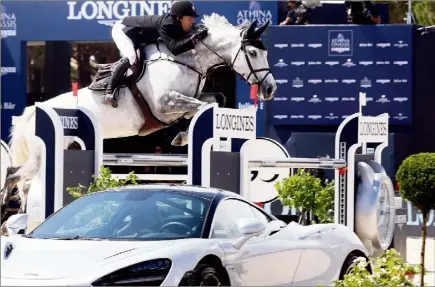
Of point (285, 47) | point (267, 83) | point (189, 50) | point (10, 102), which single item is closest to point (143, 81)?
point (189, 50)

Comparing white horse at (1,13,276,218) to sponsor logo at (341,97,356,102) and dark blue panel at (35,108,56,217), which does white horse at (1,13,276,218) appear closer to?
dark blue panel at (35,108,56,217)

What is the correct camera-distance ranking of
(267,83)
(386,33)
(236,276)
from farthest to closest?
1. (386,33)
2. (267,83)
3. (236,276)

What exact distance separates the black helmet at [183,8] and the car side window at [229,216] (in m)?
6.03

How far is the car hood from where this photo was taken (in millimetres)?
6730

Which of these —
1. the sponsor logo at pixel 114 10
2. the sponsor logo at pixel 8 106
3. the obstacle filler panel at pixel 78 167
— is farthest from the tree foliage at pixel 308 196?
the sponsor logo at pixel 8 106

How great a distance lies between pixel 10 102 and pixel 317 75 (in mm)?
5245

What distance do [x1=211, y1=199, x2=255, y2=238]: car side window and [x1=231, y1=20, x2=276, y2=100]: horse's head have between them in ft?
19.6

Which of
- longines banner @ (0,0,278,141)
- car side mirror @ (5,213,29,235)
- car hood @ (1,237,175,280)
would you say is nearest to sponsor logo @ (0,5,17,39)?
longines banner @ (0,0,278,141)

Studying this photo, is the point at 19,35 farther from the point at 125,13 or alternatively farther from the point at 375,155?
the point at 375,155

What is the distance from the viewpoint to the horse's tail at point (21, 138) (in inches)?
581

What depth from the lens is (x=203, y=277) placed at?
6906mm

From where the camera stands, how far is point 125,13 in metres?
19.6

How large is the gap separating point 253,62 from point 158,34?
1256mm

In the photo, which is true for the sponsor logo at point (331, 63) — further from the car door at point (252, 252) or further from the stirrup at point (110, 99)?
the car door at point (252, 252)
